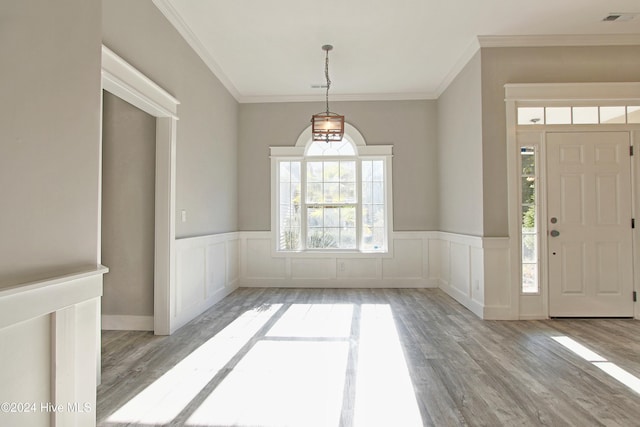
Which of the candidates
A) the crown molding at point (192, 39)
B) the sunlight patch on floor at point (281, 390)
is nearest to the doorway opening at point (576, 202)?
the sunlight patch on floor at point (281, 390)

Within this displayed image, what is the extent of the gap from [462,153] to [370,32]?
1.92 meters

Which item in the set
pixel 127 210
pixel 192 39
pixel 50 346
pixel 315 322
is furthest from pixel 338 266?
pixel 50 346

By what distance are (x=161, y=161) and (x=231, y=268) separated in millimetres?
2317

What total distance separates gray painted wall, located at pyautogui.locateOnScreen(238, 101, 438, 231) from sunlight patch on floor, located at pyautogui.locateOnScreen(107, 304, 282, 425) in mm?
2604

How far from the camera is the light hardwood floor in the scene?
6.33 ft

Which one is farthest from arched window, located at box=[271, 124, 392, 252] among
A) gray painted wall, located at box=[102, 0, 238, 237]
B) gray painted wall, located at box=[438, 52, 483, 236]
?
gray painted wall, located at box=[438, 52, 483, 236]

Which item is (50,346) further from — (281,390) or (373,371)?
(373,371)

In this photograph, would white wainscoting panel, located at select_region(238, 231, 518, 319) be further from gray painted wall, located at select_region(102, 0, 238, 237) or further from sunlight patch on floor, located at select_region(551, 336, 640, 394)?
sunlight patch on floor, located at select_region(551, 336, 640, 394)

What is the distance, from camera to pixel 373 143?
5547 mm

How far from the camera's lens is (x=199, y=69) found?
4.00 metres

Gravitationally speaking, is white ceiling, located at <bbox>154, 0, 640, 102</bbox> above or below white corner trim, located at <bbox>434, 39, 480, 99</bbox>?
above

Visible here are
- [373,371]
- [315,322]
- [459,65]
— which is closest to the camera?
[373,371]

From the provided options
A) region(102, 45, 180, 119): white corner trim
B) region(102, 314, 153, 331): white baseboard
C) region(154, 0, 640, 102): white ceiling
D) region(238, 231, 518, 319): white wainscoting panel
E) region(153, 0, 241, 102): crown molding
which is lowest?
region(102, 314, 153, 331): white baseboard

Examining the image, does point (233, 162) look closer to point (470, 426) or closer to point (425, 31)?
point (425, 31)
